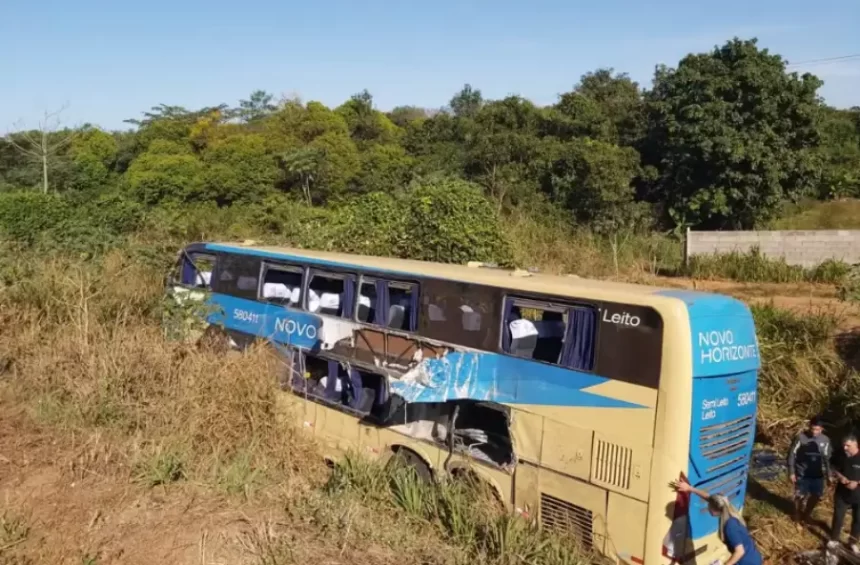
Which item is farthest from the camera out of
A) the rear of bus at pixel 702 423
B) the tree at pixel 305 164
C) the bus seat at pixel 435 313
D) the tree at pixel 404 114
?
the tree at pixel 404 114

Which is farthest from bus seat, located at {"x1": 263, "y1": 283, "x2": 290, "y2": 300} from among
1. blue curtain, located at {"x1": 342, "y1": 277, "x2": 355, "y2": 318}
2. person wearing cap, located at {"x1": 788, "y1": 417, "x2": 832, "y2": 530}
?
person wearing cap, located at {"x1": 788, "y1": 417, "x2": 832, "y2": 530}

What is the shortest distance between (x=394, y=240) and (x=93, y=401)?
8.58 meters

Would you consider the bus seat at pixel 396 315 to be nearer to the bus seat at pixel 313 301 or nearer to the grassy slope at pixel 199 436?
the bus seat at pixel 313 301

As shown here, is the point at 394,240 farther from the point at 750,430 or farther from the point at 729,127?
the point at 729,127

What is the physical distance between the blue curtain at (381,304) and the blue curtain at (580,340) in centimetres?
247

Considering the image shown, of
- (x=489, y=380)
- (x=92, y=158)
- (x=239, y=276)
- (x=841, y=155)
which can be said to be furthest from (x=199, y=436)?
(x=841, y=155)

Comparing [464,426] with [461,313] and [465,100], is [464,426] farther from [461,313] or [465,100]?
[465,100]

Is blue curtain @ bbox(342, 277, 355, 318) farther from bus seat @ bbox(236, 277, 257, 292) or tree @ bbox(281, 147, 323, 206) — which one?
tree @ bbox(281, 147, 323, 206)

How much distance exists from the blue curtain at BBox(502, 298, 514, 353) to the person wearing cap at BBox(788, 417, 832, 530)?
11.8 feet

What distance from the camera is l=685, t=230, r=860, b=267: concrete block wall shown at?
19156 millimetres

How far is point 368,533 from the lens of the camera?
538 cm

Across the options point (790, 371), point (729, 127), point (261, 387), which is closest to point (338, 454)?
point (261, 387)

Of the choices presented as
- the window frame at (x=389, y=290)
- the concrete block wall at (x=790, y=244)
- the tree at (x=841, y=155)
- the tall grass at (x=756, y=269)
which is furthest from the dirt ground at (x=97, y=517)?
the tree at (x=841, y=155)

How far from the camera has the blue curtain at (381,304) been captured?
8.46m
